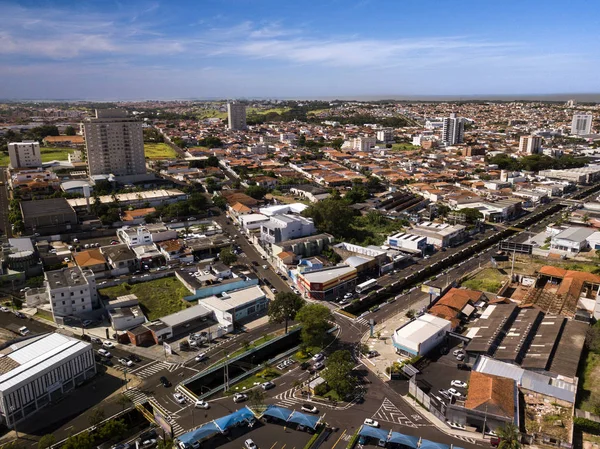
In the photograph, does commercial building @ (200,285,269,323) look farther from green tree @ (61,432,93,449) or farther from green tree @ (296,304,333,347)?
green tree @ (61,432,93,449)

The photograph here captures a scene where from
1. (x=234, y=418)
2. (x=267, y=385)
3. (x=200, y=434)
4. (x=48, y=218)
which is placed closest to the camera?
(x=200, y=434)

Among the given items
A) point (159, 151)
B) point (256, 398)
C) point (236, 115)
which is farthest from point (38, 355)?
point (236, 115)

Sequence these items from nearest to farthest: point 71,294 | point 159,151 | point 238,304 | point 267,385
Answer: point 267,385 → point 71,294 → point 238,304 → point 159,151

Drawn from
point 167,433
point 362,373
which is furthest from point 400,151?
point 167,433

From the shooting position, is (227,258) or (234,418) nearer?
(234,418)

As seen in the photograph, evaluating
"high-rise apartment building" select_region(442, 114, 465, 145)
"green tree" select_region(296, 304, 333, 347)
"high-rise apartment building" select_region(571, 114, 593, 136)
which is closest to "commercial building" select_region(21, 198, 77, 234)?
"green tree" select_region(296, 304, 333, 347)

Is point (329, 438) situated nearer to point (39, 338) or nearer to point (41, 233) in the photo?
point (39, 338)

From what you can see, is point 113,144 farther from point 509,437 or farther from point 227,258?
point 509,437
